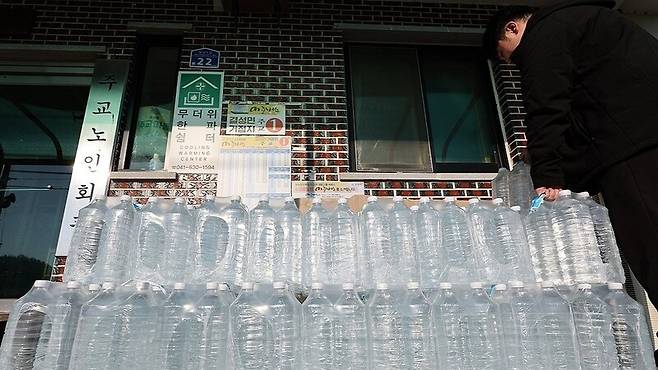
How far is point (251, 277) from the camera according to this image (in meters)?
2.04

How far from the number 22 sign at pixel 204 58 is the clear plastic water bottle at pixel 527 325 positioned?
348 centimetres

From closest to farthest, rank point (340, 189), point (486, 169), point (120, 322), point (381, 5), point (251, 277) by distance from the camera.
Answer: point (120, 322) < point (251, 277) < point (340, 189) < point (486, 169) < point (381, 5)

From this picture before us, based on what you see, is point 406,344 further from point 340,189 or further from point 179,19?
point 179,19

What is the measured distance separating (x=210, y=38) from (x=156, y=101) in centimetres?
81

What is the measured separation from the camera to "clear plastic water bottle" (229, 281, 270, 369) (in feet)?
5.79

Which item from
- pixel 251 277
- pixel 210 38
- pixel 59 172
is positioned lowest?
pixel 251 277

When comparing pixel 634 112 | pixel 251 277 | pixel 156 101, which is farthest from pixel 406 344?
pixel 156 101

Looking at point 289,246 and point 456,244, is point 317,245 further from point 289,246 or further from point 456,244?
point 456,244

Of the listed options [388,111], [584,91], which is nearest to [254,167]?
[388,111]

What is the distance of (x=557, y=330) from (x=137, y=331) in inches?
66.1

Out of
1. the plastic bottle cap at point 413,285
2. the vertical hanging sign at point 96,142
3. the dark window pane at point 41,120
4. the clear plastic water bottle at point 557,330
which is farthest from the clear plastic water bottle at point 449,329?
the dark window pane at point 41,120

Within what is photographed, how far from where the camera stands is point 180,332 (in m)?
1.82

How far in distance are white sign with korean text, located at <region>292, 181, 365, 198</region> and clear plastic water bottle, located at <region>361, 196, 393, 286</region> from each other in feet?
5.56

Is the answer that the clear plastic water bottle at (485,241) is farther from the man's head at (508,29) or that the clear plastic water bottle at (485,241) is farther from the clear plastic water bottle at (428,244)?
the man's head at (508,29)
